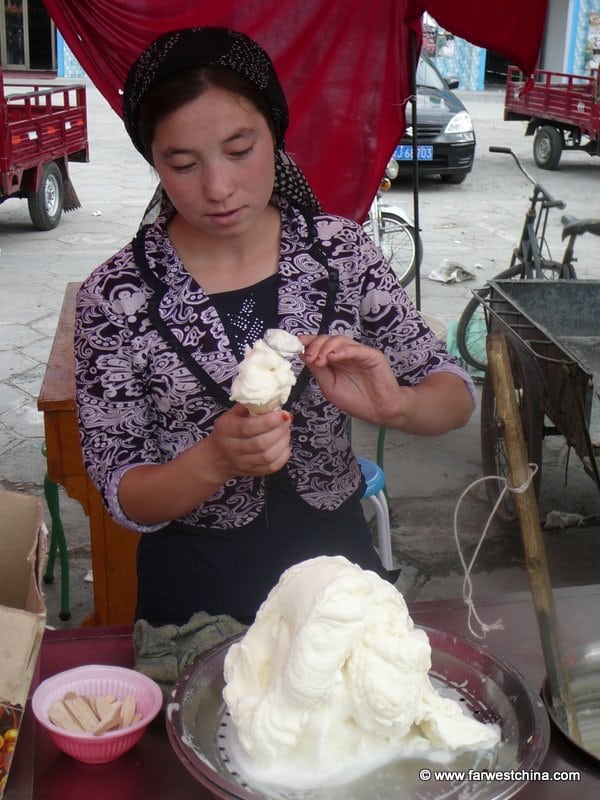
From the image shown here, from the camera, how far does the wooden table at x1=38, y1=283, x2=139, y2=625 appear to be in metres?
2.61

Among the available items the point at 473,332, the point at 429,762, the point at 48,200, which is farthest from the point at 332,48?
the point at 48,200

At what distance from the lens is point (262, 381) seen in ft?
3.95

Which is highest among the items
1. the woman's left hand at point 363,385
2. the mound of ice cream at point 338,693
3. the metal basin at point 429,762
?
the woman's left hand at point 363,385

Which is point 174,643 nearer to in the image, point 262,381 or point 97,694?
point 97,694

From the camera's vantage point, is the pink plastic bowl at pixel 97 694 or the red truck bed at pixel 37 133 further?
the red truck bed at pixel 37 133

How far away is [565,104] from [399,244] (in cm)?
640

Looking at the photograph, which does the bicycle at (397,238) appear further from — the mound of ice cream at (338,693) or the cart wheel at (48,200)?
the mound of ice cream at (338,693)

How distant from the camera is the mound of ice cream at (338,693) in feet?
3.33

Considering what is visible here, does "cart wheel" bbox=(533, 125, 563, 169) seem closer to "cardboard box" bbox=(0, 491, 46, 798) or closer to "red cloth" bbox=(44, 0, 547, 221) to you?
"red cloth" bbox=(44, 0, 547, 221)

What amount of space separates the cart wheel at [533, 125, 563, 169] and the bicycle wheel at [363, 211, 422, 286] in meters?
6.80

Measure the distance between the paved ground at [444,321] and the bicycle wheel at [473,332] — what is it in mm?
449

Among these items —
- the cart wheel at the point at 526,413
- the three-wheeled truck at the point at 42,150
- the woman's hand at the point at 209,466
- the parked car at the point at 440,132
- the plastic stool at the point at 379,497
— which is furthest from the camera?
the parked car at the point at 440,132

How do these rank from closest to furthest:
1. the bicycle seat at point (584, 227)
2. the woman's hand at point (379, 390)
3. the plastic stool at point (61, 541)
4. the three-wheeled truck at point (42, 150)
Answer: the woman's hand at point (379, 390)
the plastic stool at point (61, 541)
the bicycle seat at point (584, 227)
the three-wheeled truck at point (42, 150)

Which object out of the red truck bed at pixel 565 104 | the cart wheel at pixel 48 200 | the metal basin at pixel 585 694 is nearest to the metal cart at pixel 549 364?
the metal basin at pixel 585 694
